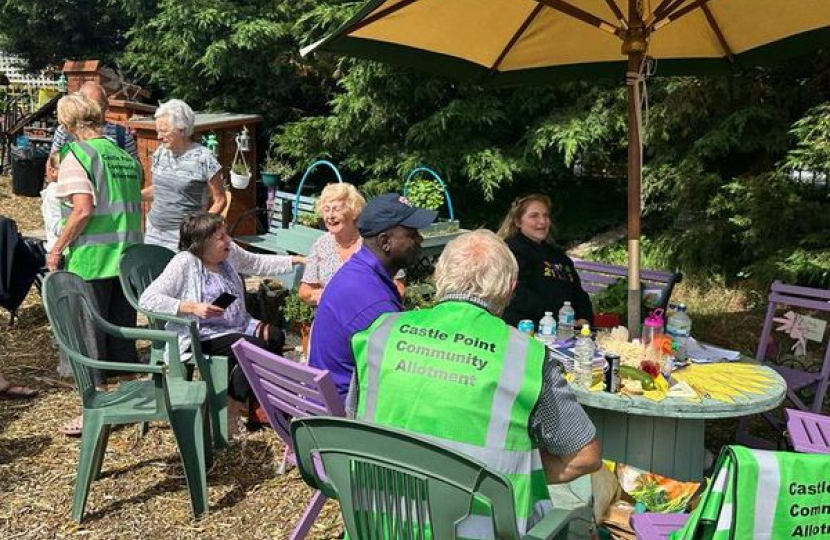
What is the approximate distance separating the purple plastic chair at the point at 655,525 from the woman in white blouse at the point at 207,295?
2114 millimetres

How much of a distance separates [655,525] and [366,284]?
1.19 meters

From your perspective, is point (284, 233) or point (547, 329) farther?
point (284, 233)

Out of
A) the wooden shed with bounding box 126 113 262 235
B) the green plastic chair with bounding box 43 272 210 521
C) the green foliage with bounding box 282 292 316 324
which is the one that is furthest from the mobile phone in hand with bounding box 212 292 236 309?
the wooden shed with bounding box 126 113 262 235

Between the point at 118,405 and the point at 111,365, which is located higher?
the point at 111,365

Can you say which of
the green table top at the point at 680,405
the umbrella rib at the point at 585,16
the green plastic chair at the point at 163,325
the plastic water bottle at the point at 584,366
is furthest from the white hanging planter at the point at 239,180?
the green table top at the point at 680,405

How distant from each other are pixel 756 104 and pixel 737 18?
298 cm

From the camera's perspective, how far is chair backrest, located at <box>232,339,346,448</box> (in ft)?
8.66

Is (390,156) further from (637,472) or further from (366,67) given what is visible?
(637,472)

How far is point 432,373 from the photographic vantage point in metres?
2.02

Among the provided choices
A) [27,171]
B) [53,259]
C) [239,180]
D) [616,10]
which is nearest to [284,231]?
[239,180]

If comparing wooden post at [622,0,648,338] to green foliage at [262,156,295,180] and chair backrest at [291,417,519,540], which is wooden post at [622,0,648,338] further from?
green foliage at [262,156,295,180]

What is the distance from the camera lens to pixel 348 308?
9.12 ft

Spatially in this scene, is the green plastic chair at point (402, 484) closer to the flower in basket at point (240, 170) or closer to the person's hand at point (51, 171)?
the person's hand at point (51, 171)

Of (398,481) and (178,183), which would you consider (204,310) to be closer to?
(178,183)
